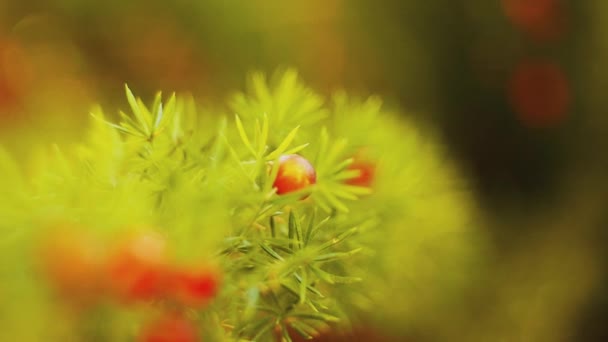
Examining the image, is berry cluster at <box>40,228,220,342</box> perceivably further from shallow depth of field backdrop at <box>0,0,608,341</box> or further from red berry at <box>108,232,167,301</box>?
shallow depth of field backdrop at <box>0,0,608,341</box>

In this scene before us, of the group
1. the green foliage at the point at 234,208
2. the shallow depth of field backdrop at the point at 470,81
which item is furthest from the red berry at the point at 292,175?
the shallow depth of field backdrop at the point at 470,81

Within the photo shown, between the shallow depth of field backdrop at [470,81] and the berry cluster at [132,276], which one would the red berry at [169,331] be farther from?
the shallow depth of field backdrop at [470,81]

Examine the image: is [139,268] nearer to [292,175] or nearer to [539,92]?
[292,175]

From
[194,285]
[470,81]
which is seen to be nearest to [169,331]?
[194,285]

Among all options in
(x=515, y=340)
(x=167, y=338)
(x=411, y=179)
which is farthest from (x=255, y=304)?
(x=515, y=340)

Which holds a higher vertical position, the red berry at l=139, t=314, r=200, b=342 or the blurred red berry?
the blurred red berry

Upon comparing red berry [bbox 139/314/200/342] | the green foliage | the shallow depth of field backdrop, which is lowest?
red berry [bbox 139/314/200/342]


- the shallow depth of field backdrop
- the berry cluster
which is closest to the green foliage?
the berry cluster
